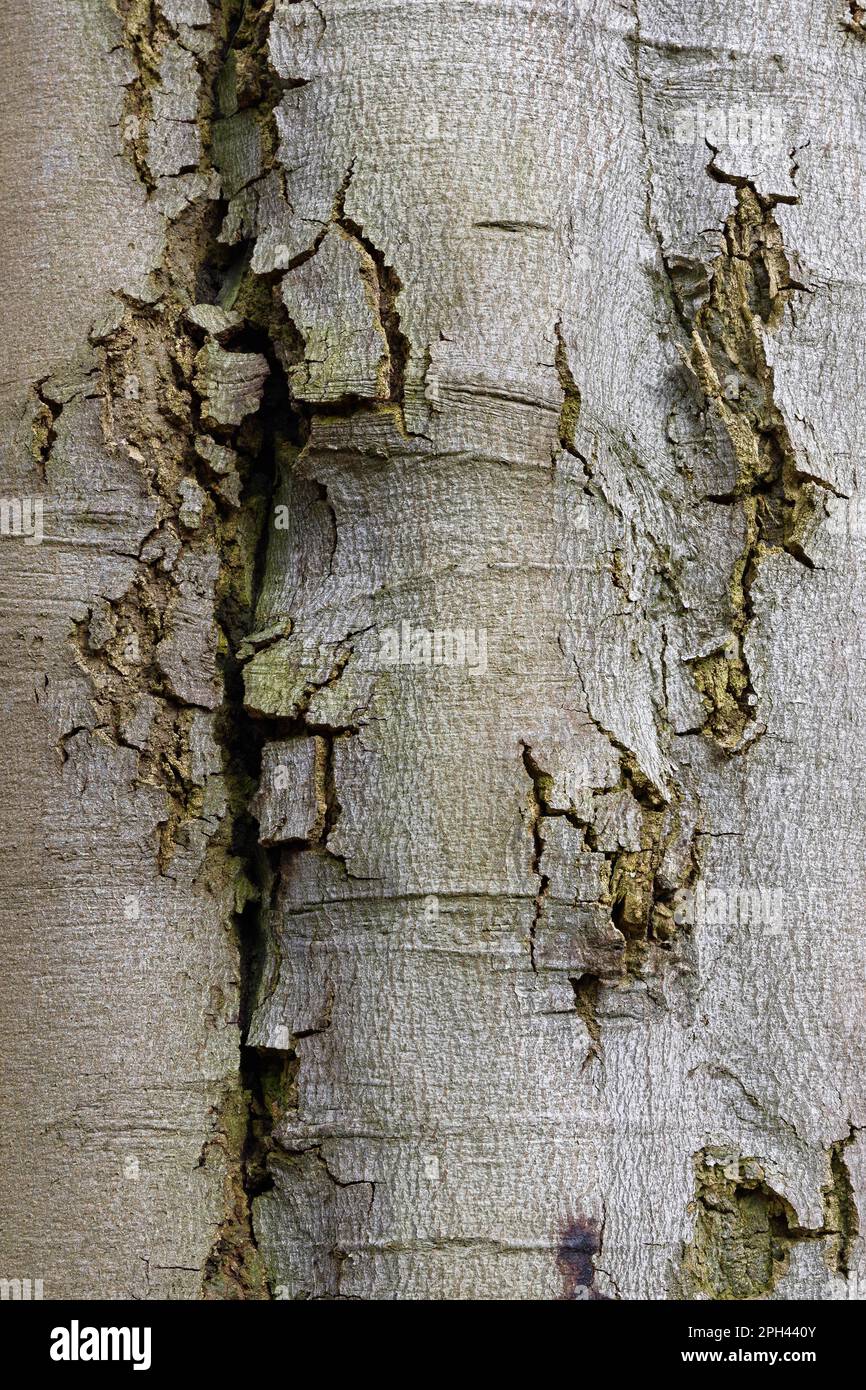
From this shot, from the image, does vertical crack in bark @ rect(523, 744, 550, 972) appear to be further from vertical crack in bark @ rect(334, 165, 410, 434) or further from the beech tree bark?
vertical crack in bark @ rect(334, 165, 410, 434)

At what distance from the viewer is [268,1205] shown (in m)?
1.43

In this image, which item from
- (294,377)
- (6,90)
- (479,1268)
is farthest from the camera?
(6,90)

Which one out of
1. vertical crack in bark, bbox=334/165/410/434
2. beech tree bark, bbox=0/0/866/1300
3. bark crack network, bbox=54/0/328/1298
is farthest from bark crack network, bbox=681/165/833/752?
bark crack network, bbox=54/0/328/1298

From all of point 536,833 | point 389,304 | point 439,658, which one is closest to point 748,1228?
point 536,833

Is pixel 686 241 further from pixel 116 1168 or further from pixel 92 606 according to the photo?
pixel 116 1168

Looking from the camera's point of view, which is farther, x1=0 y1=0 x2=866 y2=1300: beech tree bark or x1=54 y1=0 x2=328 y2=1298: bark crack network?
x1=54 y1=0 x2=328 y2=1298: bark crack network

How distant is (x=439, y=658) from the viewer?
140cm

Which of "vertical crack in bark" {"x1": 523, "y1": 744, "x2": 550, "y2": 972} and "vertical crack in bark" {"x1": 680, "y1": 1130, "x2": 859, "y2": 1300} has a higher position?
"vertical crack in bark" {"x1": 523, "y1": 744, "x2": 550, "y2": 972}

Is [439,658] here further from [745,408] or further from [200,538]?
[745,408]

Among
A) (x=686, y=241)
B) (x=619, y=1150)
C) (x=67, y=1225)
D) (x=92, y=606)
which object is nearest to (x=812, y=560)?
(x=686, y=241)

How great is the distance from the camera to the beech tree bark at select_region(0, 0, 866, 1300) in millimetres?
1371

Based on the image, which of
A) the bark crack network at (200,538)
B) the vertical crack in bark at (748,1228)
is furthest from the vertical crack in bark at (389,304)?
the vertical crack in bark at (748,1228)

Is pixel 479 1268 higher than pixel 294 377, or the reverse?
pixel 294 377

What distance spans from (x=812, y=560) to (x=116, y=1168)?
3.43ft
